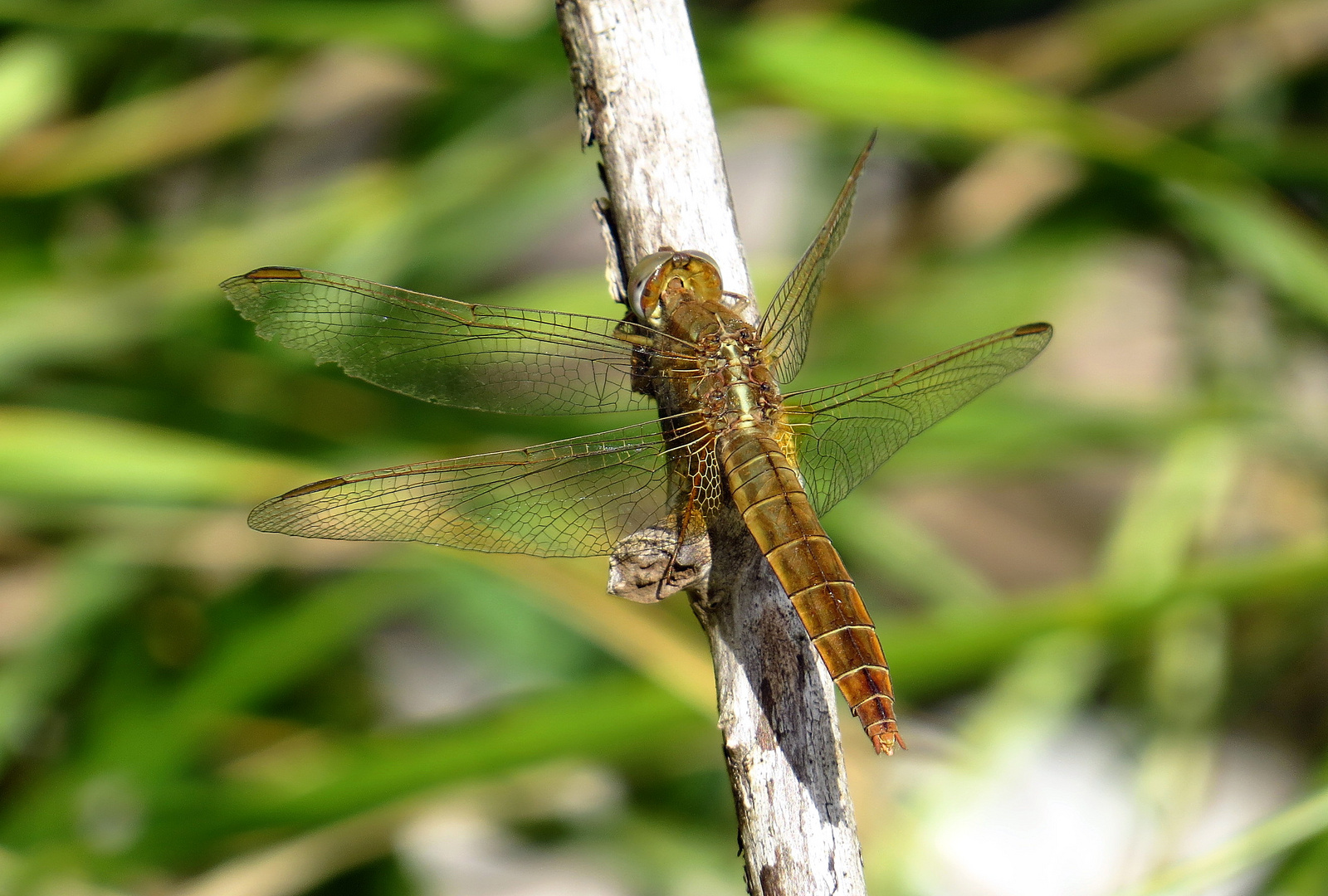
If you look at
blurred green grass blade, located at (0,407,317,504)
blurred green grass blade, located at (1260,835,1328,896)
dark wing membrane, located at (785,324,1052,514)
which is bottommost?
blurred green grass blade, located at (1260,835,1328,896)

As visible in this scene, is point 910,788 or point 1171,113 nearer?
point 910,788

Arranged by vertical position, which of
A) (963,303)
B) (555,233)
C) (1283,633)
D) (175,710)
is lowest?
(1283,633)

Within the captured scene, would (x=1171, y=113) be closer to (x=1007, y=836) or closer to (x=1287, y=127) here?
(x=1287, y=127)

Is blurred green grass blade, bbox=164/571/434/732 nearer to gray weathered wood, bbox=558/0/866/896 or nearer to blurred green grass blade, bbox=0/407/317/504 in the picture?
blurred green grass blade, bbox=0/407/317/504

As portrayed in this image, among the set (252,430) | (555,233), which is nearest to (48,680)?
(252,430)

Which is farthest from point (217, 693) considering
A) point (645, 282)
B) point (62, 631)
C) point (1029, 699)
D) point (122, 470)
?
point (1029, 699)

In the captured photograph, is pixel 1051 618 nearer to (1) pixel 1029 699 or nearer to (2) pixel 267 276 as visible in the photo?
(1) pixel 1029 699

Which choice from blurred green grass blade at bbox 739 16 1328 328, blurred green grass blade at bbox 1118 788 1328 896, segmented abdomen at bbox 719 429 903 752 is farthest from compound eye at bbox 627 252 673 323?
blurred green grass blade at bbox 739 16 1328 328

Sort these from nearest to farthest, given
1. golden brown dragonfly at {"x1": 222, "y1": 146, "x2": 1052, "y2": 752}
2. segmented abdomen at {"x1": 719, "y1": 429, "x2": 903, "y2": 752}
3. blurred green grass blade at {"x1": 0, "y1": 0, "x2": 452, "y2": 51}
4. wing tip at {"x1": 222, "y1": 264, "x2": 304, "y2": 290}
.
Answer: segmented abdomen at {"x1": 719, "y1": 429, "x2": 903, "y2": 752}
golden brown dragonfly at {"x1": 222, "y1": 146, "x2": 1052, "y2": 752}
wing tip at {"x1": 222, "y1": 264, "x2": 304, "y2": 290}
blurred green grass blade at {"x1": 0, "y1": 0, "x2": 452, "y2": 51}
